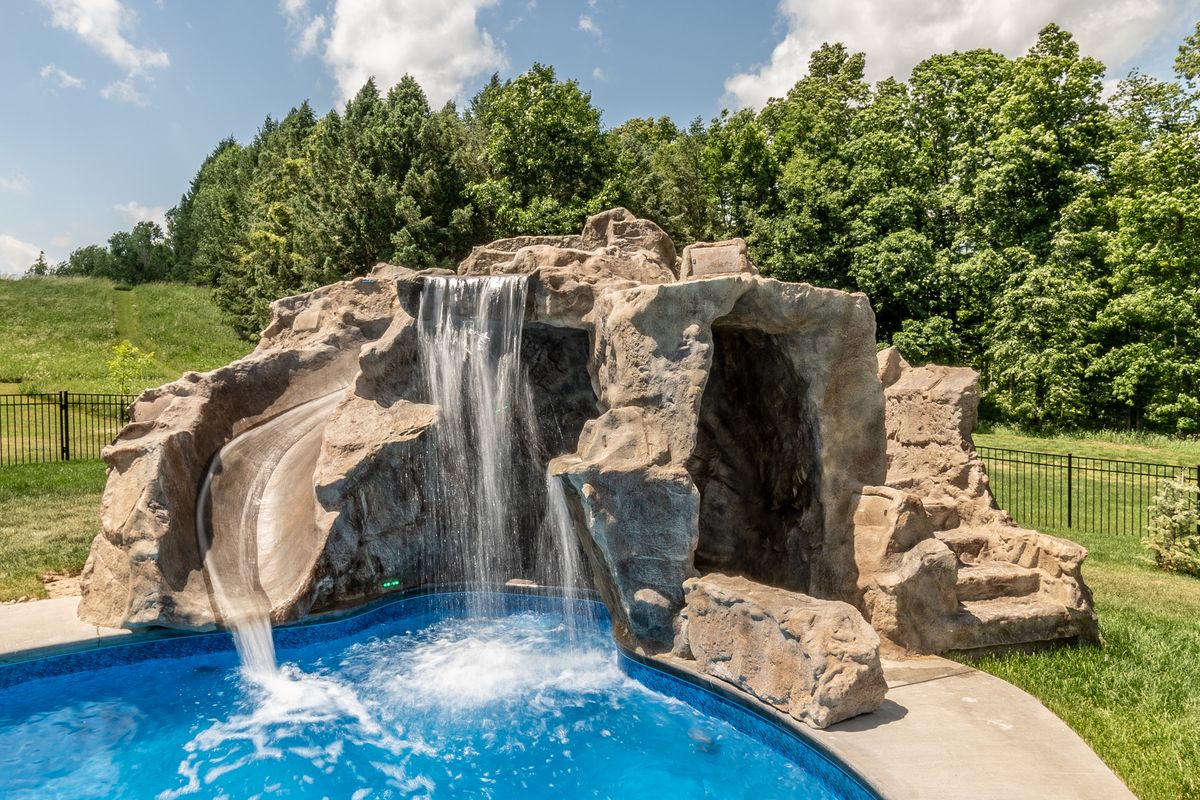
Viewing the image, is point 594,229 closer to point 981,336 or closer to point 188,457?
point 188,457

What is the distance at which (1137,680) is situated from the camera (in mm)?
6980

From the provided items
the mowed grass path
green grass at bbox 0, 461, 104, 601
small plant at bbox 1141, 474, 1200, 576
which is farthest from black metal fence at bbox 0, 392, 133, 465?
small plant at bbox 1141, 474, 1200, 576

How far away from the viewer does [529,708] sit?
7.16m

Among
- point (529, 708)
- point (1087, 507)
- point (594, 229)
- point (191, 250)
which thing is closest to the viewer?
point (529, 708)

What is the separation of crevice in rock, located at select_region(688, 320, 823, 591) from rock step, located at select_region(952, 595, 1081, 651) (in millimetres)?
1643

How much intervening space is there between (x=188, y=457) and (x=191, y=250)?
70093 millimetres

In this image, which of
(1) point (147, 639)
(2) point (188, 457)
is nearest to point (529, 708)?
(1) point (147, 639)

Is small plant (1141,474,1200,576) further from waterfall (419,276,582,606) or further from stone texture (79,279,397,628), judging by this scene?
stone texture (79,279,397,628)

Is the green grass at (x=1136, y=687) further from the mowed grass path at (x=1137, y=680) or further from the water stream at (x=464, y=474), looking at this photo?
the water stream at (x=464, y=474)

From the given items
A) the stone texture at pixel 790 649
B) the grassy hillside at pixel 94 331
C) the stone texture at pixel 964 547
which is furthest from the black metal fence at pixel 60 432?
the stone texture at pixel 964 547

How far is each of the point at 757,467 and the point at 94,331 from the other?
4480 centimetres

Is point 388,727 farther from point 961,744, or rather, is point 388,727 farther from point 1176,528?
point 1176,528

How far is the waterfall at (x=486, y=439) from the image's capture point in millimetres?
9664

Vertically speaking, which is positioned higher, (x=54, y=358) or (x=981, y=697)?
(x=54, y=358)
